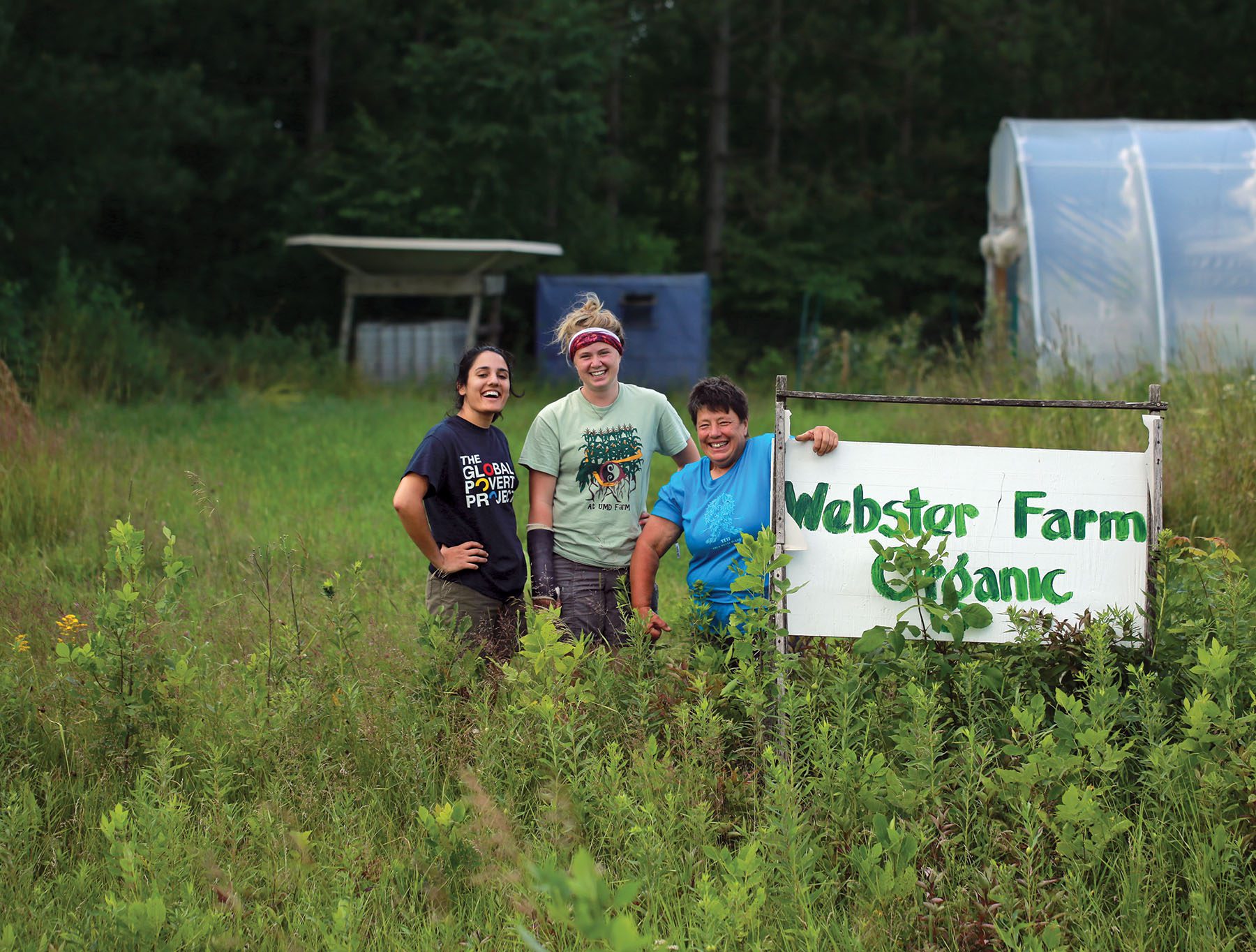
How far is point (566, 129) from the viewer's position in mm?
20094

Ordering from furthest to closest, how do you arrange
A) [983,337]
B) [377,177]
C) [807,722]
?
[377,177], [983,337], [807,722]

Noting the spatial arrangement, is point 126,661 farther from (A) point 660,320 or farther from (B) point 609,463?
(A) point 660,320

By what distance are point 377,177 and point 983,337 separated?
39.3ft

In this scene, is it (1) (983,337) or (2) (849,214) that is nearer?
(1) (983,337)

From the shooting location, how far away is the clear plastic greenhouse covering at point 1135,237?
13.9 meters

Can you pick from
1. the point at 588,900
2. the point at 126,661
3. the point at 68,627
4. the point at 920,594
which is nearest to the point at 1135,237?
the point at 920,594

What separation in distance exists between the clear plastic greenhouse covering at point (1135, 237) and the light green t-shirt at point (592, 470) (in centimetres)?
987

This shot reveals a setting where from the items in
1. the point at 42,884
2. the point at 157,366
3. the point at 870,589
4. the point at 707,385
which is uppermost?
the point at 157,366

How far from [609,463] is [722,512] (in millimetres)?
493

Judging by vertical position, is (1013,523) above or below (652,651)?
above

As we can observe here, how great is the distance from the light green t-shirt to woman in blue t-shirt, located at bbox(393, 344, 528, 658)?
6.0 inches

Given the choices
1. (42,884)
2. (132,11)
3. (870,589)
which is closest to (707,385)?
(870,589)

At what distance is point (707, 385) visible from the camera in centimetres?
404

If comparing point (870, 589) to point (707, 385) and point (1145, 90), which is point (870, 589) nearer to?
point (707, 385)
